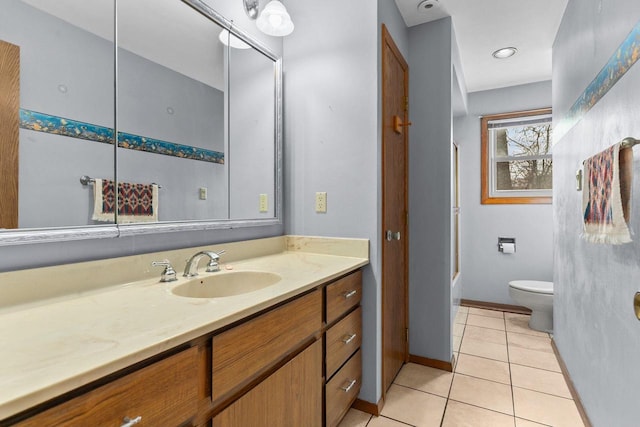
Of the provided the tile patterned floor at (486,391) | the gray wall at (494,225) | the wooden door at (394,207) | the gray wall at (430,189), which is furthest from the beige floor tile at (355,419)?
the gray wall at (494,225)

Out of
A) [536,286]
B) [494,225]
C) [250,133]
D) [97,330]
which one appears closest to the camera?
[97,330]

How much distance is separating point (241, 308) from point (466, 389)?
6.00 ft

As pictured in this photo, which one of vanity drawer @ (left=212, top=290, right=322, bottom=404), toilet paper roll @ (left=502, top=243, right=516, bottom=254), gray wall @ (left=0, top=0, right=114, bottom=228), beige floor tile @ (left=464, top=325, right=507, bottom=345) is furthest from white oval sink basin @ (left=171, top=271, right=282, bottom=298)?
toilet paper roll @ (left=502, top=243, right=516, bottom=254)

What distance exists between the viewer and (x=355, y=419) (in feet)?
5.72

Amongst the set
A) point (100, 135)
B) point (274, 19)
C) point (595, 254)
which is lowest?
point (595, 254)

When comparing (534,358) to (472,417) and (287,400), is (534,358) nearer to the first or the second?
(472,417)

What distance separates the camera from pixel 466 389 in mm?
2049

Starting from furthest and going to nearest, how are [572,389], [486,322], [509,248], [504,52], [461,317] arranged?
[509,248] → [461,317] → [486,322] → [504,52] → [572,389]

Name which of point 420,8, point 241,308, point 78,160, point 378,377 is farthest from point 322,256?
point 420,8

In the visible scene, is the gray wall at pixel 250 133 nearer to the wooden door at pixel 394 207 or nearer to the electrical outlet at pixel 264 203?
the electrical outlet at pixel 264 203

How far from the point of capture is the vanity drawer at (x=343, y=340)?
145 cm

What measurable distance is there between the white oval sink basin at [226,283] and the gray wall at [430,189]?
1.38m

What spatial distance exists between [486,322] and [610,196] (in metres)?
2.50

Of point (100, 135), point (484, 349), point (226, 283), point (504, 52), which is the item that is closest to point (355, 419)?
point (226, 283)
